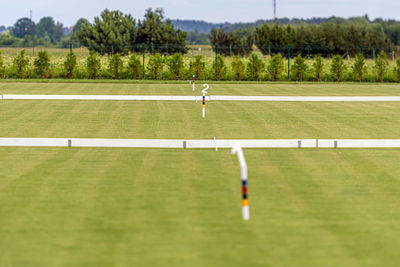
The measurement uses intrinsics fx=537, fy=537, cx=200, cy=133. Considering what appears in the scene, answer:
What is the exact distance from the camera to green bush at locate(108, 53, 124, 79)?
38.2 meters

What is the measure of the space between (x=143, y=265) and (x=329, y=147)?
Answer: 8.55m

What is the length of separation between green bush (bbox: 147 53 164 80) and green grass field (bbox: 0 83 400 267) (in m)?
21.0

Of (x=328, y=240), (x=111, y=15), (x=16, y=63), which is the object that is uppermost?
(x=111, y=15)

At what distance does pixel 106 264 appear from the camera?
6.23 m

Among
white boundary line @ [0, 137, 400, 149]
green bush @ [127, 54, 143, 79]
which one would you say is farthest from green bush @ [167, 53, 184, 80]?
white boundary line @ [0, 137, 400, 149]

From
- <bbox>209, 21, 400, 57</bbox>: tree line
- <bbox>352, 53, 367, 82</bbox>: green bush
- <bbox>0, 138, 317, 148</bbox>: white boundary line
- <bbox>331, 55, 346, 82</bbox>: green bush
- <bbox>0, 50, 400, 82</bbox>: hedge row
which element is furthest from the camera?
<bbox>209, 21, 400, 57</bbox>: tree line

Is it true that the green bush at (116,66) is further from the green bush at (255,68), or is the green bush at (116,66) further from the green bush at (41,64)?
the green bush at (255,68)

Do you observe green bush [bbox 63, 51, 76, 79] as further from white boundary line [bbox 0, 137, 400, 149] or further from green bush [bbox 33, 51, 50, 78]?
white boundary line [bbox 0, 137, 400, 149]

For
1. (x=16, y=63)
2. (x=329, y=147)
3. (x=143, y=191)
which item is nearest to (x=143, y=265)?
(x=143, y=191)

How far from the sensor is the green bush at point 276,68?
38.2m

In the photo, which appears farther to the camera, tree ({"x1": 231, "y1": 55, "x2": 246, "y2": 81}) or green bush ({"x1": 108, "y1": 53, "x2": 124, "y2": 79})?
tree ({"x1": 231, "y1": 55, "x2": 246, "y2": 81})

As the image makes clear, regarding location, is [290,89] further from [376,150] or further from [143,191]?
[143,191]

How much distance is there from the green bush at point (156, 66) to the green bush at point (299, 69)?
31.3 feet

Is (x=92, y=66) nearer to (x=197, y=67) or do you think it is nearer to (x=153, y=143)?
(x=197, y=67)
